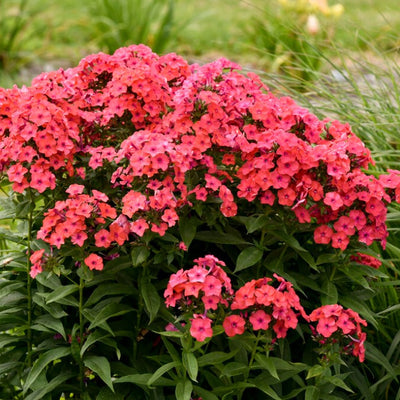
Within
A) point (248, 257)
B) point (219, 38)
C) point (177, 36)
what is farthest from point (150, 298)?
point (219, 38)

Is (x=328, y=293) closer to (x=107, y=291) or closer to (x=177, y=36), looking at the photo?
(x=107, y=291)

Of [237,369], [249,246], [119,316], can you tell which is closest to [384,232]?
[249,246]

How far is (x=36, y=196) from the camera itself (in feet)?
8.36

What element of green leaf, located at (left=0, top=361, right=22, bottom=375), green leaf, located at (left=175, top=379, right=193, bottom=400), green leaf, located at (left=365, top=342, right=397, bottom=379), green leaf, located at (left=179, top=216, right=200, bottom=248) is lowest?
green leaf, located at (left=0, top=361, right=22, bottom=375)

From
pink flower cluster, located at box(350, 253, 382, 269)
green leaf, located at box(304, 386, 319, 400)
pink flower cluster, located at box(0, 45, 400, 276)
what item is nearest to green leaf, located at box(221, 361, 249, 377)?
green leaf, located at box(304, 386, 319, 400)

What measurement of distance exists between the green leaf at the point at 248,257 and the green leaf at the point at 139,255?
0.30 metres

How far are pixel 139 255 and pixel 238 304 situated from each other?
354 millimetres

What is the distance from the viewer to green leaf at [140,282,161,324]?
2340 millimetres

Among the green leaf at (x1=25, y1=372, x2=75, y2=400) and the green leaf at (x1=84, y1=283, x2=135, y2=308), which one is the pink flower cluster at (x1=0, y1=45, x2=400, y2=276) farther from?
the green leaf at (x1=25, y1=372, x2=75, y2=400)

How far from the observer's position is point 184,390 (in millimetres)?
2264

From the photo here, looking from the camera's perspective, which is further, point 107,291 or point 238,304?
point 107,291

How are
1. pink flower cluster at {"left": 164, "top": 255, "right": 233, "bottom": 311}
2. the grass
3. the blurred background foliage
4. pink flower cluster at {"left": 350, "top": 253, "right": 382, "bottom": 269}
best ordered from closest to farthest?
pink flower cluster at {"left": 164, "top": 255, "right": 233, "bottom": 311} → pink flower cluster at {"left": 350, "top": 253, "right": 382, "bottom": 269} → the blurred background foliage → the grass

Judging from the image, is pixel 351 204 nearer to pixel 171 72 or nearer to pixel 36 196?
pixel 171 72

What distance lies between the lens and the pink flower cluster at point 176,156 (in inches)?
90.4
